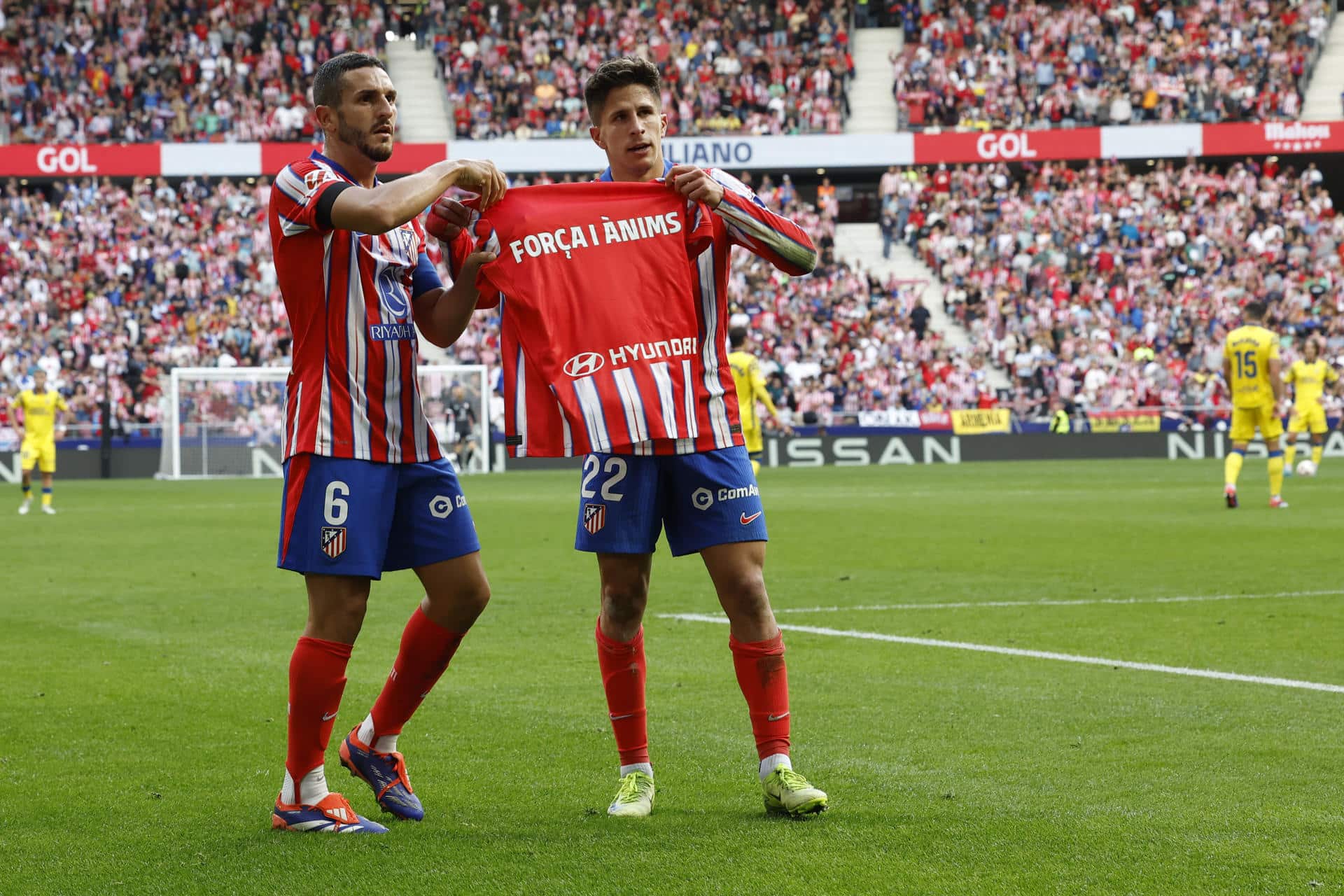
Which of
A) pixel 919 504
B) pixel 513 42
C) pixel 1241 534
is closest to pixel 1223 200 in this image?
pixel 513 42

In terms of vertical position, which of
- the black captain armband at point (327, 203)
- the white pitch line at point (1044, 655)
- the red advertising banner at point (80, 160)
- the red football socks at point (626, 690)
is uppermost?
the red advertising banner at point (80, 160)

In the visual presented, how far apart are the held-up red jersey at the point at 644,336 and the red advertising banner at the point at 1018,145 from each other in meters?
36.9

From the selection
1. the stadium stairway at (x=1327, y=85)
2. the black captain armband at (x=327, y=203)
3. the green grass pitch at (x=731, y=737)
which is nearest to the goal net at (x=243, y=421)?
the green grass pitch at (x=731, y=737)

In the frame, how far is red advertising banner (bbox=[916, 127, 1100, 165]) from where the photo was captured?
132ft

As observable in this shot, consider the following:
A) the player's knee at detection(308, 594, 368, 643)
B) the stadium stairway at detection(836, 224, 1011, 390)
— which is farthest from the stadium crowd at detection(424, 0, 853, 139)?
the player's knee at detection(308, 594, 368, 643)

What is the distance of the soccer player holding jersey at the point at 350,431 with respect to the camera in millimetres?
4297

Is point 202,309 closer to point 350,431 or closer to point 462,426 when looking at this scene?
point 462,426

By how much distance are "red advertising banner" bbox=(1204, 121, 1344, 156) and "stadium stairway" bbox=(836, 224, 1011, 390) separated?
7545mm

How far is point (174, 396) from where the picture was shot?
32.0m

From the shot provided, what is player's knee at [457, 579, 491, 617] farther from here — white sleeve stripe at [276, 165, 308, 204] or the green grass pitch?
white sleeve stripe at [276, 165, 308, 204]

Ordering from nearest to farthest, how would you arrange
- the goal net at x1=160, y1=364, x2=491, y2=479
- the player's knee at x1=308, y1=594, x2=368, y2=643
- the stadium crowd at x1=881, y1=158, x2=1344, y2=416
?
the player's knee at x1=308, y1=594, x2=368, y2=643, the goal net at x1=160, y1=364, x2=491, y2=479, the stadium crowd at x1=881, y1=158, x2=1344, y2=416

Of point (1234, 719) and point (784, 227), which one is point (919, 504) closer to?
point (1234, 719)

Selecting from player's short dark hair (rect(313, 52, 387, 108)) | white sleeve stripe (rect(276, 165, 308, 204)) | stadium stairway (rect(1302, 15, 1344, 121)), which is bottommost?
white sleeve stripe (rect(276, 165, 308, 204))

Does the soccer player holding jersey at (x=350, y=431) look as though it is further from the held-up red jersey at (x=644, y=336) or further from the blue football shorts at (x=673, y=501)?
the blue football shorts at (x=673, y=501)
